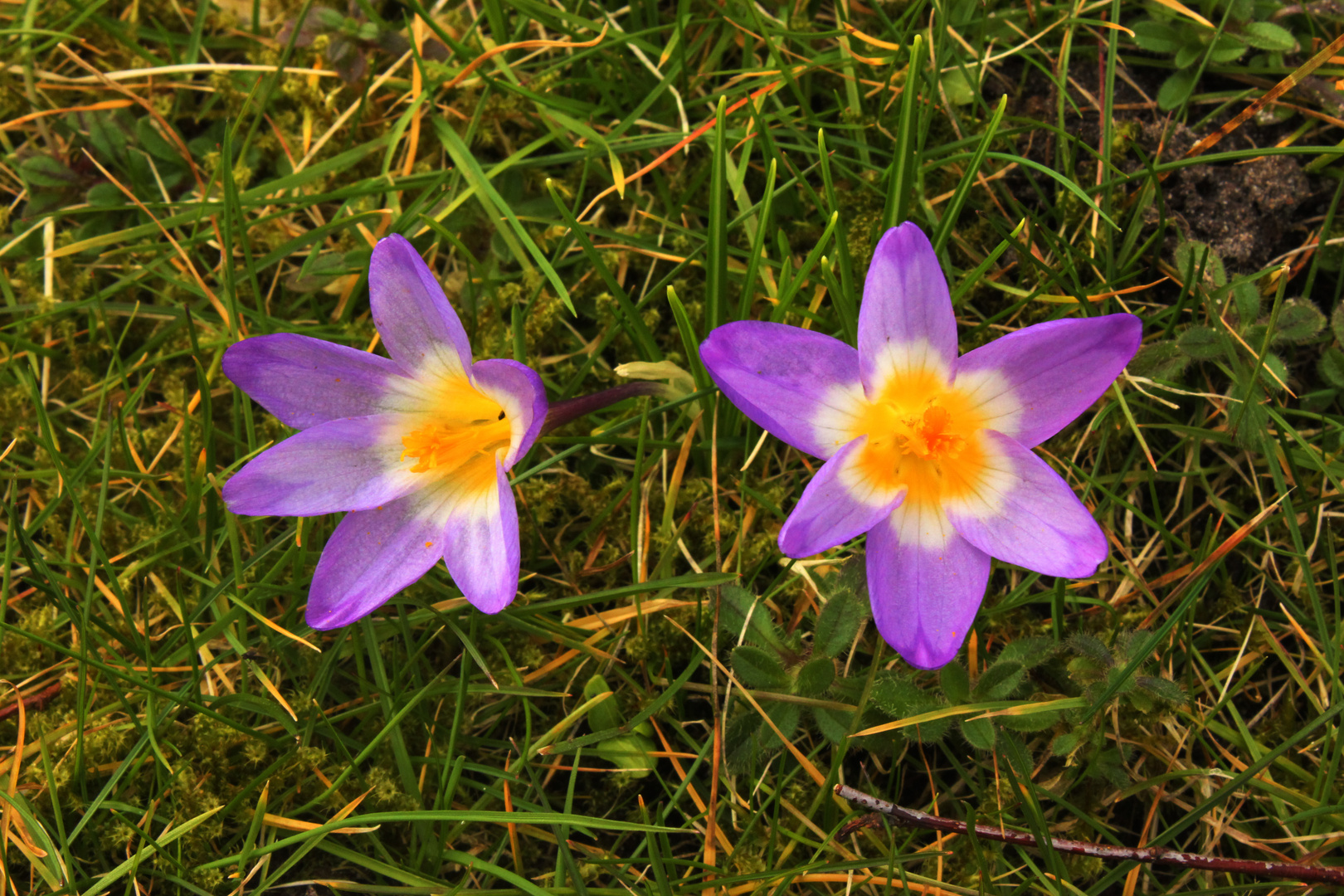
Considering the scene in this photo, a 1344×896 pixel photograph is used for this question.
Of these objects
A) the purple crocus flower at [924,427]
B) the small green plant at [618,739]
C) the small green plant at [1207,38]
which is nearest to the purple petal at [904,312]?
the purple crocus flower at [924,427]

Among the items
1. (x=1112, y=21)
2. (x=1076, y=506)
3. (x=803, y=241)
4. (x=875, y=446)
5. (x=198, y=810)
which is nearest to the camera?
(x=1076, y=506)

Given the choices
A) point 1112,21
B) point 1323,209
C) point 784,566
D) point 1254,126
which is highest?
point 1112,21

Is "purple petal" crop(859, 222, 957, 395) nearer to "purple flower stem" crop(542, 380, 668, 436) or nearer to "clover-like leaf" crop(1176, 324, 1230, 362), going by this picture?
"purple flower stem" crop(542, 380, 668, 436)

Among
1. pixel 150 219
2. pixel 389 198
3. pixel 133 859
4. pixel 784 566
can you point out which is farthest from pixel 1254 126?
pixel 133 859

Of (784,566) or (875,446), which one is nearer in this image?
(875,446)

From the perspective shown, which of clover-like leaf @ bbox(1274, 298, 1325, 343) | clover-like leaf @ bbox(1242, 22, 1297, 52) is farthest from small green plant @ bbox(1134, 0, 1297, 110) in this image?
clover-like leaf @ bbox(1274, 298, 1325, 343)

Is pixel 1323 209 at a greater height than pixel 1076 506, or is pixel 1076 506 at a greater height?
pixel 1323 209

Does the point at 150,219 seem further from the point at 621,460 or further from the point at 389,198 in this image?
the point at 621,460
